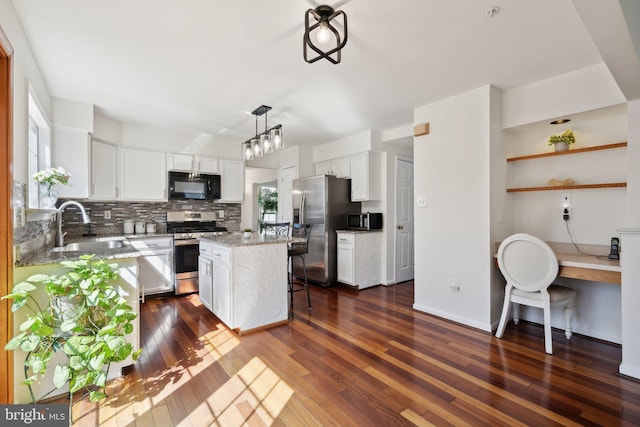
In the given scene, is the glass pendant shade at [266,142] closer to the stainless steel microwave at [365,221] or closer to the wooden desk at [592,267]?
the stainless steel microwave at [365,221]

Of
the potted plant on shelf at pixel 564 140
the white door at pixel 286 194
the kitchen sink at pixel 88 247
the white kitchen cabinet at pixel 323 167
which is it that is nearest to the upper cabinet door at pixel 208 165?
the white door at pixel 286 194

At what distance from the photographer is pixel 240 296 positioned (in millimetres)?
2783

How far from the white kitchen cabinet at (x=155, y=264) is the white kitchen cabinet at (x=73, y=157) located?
842mm

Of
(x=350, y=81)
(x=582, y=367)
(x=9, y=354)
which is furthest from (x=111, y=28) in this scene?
(x=582, y=367)

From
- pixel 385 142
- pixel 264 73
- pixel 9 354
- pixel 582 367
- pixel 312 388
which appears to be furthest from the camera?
pixel 385 142

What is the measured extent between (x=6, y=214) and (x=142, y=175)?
2683mm

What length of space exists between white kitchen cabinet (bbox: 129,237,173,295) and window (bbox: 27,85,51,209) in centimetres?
124

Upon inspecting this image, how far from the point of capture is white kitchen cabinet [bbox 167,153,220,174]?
4340 mm

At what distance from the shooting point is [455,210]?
312cm

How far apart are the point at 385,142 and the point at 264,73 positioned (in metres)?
2.39

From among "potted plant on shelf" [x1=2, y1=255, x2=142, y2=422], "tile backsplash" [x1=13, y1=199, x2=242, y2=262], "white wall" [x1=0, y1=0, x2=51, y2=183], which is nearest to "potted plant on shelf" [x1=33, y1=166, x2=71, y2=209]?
"tile backsplash" [x1=13, y1=199, x2=242, y2=262]

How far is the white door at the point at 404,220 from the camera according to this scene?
4.70 m

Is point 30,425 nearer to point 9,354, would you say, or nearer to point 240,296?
point 9,354

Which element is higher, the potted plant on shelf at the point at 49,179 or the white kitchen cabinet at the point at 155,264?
the potted plant on shelf at the point at 49,179
